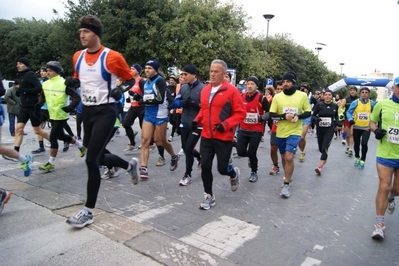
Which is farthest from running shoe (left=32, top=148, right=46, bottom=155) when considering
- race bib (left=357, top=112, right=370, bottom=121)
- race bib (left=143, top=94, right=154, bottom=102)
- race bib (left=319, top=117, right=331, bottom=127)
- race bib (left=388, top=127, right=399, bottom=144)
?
race bib (left=357, top=112, right=370, bottom=121)

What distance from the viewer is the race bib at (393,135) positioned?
423 centimetres

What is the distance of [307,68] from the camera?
45.9 m

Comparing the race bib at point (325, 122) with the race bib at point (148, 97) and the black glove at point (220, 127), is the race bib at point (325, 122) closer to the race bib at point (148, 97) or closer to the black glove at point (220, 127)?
the race bib at point (148, 97)

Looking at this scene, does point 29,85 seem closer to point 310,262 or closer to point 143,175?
point 143,175

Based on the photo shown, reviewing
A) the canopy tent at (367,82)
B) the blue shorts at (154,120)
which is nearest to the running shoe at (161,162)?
the blue shorts at (154,120)

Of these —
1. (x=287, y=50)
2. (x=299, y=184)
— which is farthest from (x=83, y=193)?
(x=287, y=50)

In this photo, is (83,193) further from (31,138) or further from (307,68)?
(307,68)

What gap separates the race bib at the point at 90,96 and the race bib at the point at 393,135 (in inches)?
137

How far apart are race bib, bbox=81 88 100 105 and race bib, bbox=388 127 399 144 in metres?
3.48

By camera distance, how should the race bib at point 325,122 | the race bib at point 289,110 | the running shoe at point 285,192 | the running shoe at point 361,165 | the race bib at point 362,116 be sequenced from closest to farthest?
the running shoe at point 285,192 → the race bib at point 289,110 → the race bib at point 325,122 → the running shoe at point 361,165 → the race bib at point 362,116

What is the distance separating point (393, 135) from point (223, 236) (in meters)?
2.38

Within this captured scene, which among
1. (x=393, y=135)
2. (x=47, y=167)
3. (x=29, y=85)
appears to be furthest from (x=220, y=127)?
(x=29, y=85)

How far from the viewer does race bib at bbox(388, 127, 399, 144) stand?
4.23 m

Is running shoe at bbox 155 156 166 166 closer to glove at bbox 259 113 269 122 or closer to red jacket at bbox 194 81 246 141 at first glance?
glove at bbox 259 113 269 122
